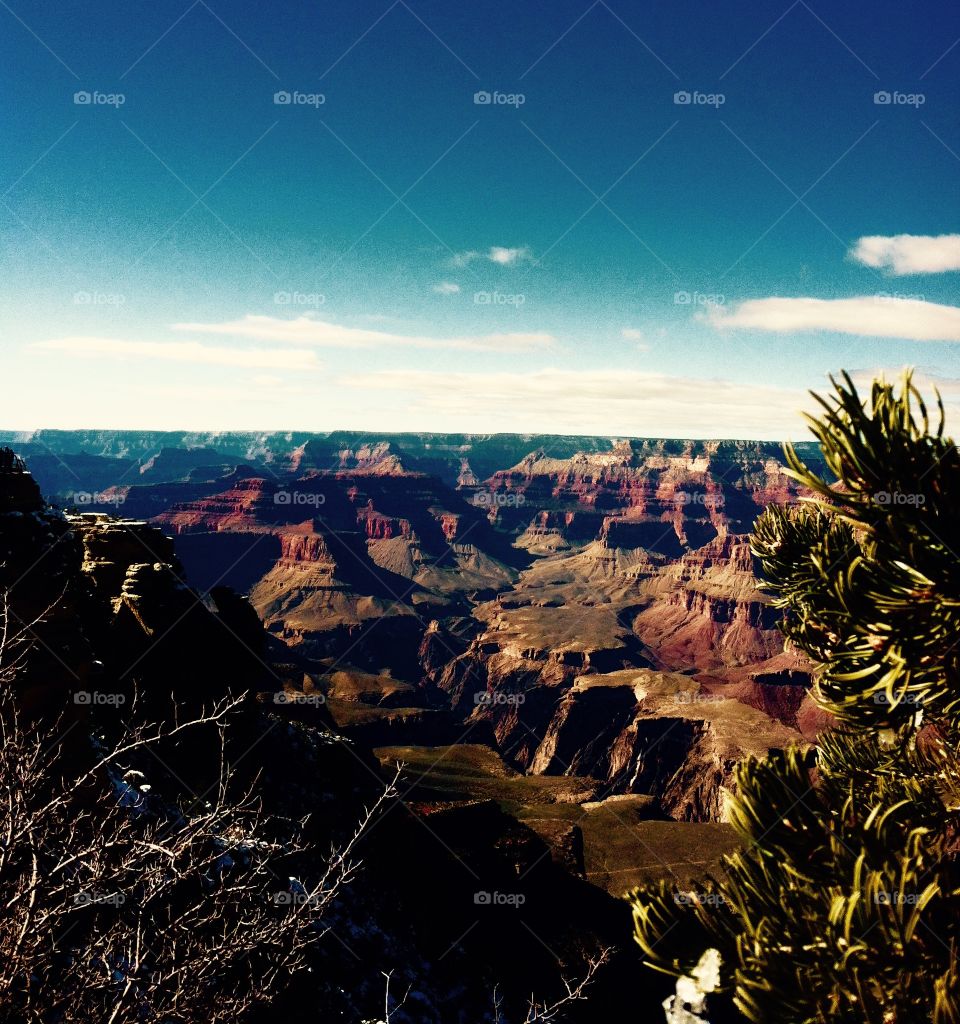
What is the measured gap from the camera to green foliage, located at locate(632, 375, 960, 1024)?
4.30 m

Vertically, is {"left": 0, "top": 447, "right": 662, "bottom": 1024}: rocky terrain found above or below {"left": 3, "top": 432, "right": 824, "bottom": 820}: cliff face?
above

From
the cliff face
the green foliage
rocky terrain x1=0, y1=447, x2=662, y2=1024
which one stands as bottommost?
the cliff face

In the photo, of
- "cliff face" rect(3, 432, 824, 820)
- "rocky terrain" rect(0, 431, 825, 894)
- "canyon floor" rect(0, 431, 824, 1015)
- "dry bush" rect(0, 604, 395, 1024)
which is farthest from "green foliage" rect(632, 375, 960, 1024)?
"cliff face" rect(3, 432, 824, 820)

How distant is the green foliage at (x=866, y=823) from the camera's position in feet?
14.1

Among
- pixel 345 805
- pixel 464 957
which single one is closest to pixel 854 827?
pixel 464 957

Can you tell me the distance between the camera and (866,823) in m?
5.07

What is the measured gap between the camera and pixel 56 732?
481 inches

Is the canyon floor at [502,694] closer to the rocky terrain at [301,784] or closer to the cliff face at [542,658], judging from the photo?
the rocky terrain at [301,784]

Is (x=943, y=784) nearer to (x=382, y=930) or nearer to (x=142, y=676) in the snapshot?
(x=382, y=930)

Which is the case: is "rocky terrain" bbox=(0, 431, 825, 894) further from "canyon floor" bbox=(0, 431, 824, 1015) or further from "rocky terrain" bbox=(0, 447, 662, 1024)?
"rocky terrain" bbox=(0, 447, 662, 1024)

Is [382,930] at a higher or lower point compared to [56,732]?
lower

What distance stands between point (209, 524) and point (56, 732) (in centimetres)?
20240

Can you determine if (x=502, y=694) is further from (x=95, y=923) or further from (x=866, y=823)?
(x=866, y=823)

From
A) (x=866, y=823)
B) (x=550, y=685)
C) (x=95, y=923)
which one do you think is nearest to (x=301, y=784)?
(x=95, y=923)
